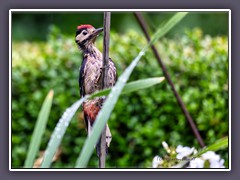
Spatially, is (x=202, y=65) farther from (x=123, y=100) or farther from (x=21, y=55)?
(x=21, y=55)

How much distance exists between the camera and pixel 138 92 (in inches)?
123

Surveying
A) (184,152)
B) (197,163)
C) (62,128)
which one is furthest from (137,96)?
(62,128)

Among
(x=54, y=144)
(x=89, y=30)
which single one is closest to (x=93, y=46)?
(x=89, y=30)

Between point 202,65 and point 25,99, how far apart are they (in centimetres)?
94

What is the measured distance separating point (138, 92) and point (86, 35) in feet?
4.83

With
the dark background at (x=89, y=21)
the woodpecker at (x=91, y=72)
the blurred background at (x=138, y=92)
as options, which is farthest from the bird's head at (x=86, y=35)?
the blurred background at (x=138, y=92)

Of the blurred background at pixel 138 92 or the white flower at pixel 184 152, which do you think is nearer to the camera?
the white flower at pixel 184 152

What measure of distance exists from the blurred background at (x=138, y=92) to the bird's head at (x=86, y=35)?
1.24 meters

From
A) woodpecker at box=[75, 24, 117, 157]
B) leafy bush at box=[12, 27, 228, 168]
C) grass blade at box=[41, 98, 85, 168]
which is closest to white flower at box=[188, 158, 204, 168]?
woodpecker at box=[75, 24, 117, 157]

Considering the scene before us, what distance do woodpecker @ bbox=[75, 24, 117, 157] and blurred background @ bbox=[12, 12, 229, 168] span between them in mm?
1250

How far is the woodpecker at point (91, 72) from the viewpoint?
1637mm

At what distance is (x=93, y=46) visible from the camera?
1.67 m

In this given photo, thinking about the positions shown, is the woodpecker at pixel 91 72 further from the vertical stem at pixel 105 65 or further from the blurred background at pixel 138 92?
the blurred background at pixel 138 92

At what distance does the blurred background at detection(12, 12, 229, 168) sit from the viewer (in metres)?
2.99
